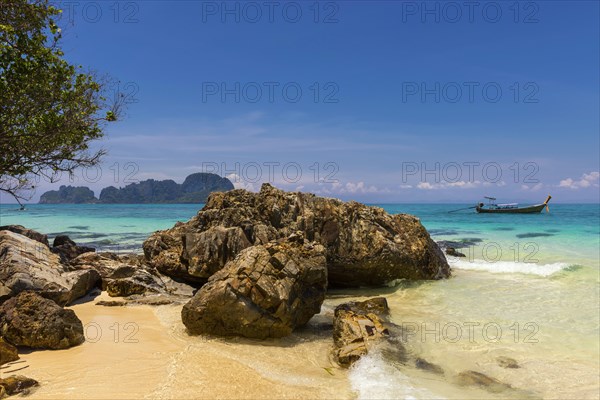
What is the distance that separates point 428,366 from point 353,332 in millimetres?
1680

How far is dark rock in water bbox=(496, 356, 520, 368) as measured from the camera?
8141 mm

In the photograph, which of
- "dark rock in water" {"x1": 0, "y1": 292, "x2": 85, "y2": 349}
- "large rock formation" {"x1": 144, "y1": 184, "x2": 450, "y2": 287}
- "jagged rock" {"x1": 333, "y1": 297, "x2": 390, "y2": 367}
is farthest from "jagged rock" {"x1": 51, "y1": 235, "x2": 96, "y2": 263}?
"jagged rock" {"x1": 333, "y1": 297, "x2": 390, "y2": 367}

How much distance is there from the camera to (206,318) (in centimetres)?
880

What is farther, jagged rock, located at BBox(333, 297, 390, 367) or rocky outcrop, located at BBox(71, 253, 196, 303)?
rocky outcrop, located at BBox(71, 253, 196, 303)

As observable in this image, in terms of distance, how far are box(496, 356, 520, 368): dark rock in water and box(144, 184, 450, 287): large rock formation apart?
6628mm

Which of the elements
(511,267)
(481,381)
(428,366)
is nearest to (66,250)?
(428,366)

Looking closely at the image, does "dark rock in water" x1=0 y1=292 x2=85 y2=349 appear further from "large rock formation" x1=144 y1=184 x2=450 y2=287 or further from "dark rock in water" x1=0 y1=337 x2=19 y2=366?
"large rock formation" x1=144 y1=184 x2=450 y2=287

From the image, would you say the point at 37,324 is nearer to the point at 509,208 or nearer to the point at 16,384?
the point at 16,384

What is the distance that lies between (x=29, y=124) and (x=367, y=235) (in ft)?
47.5

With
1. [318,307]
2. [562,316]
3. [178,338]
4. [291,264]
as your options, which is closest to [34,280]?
[178,338]

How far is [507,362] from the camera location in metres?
8.32

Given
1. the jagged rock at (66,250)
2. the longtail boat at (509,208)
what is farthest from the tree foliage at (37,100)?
the longtail boat at (509,208)

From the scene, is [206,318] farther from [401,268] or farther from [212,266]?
[401,268]

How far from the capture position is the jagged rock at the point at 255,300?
8695 mm
